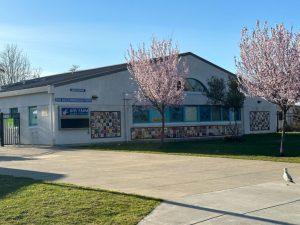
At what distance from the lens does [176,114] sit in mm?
35094

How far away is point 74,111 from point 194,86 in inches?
440

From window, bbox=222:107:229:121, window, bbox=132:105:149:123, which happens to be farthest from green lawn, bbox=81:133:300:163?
window, bbox=222:107:229:121

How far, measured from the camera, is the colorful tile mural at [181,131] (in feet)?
108

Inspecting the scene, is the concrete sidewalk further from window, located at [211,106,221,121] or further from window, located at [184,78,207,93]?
window, located at [211,106,221,121]

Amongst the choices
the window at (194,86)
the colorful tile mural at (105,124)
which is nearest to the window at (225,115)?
the window at (194,86)

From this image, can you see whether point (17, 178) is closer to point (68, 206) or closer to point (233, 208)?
point (68, 206)

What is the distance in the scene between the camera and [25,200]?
9188 millimetres

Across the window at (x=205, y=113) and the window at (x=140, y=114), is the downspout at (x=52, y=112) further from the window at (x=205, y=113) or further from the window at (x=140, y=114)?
the window at (x=205, y=113)

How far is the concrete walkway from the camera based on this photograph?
7898 mm

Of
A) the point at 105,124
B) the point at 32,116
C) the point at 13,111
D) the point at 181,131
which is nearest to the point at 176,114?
the point at 181,131

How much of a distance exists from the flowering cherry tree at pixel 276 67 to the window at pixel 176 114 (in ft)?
46.3

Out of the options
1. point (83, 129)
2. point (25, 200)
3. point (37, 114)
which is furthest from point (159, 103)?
point (25, 200)

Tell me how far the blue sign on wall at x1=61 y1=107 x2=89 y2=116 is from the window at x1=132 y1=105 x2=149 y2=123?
4043 millimetres

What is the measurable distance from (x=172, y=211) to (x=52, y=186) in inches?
149
